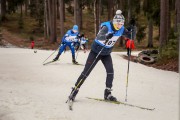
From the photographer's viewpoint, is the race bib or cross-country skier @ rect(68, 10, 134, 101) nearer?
cross-country skier @ rect(68, 10, 134, 101)

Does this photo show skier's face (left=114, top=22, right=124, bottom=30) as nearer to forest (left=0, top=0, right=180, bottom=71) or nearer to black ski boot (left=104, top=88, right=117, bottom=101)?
black ski boot (left=104, top=88, right=117, bottom=101)

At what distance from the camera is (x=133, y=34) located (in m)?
8.20

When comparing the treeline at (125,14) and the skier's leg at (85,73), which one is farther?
the treeline at (125,14)

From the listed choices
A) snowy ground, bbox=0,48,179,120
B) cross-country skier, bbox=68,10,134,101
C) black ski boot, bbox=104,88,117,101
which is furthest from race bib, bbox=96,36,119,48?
snowy ground, bbox=0,48,179,120

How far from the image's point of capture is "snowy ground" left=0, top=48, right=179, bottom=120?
277 inches

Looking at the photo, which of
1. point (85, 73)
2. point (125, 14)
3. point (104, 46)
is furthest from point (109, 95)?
point (125, 14)

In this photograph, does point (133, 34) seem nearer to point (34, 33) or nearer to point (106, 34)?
point (106, 34)

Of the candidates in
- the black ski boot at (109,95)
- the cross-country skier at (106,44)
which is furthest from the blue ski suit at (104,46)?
the black ski boot at (109,95)

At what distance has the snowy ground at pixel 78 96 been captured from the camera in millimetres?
7043

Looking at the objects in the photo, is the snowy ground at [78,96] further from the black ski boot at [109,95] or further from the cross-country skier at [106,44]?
the cross-country skier at [106,44]

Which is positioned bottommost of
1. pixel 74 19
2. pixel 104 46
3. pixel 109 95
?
pixel 109 95

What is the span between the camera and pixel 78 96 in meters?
9.04

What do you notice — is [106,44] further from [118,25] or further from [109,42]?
[118,25]

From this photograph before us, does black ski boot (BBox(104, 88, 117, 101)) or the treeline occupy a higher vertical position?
the treeline
